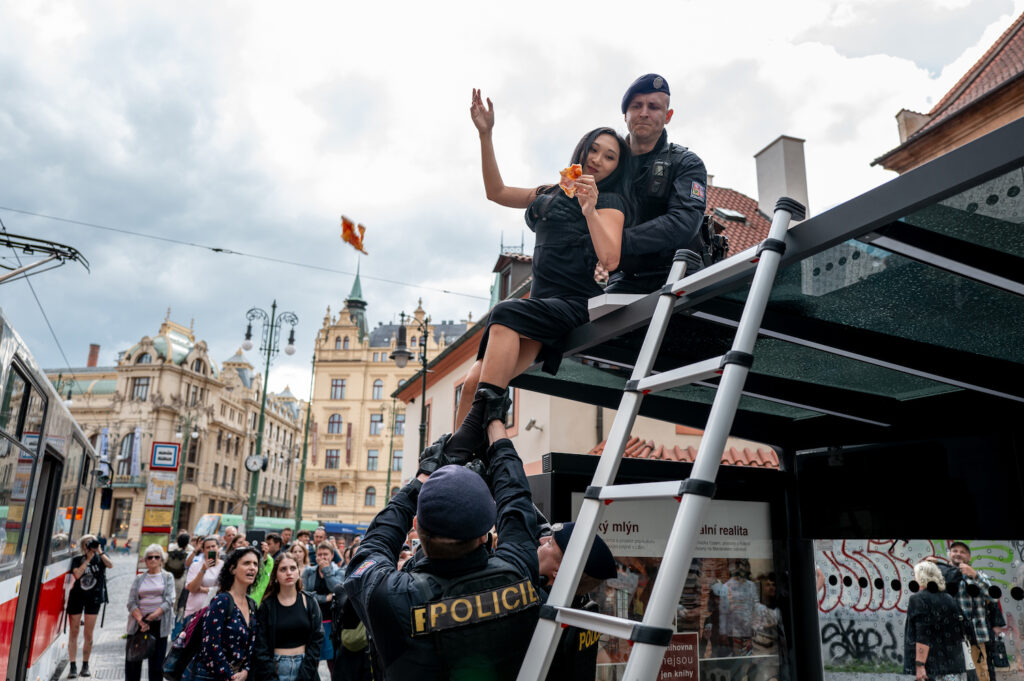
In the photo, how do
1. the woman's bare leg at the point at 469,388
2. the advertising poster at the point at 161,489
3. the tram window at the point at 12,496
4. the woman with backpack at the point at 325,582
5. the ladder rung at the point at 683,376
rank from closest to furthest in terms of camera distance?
the ladder rung at the point at 683,376 < the woman's bare leg at the point at 469,388 < the tram window at the point at 12,496 < the woman with backpack at the point at 325,582 < the advertising poster at the point at 161,489

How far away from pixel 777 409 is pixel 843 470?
60 centimetres

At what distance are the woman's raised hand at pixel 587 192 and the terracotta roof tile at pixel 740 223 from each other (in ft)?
56.8

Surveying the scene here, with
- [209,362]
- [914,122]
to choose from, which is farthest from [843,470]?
[209,362]

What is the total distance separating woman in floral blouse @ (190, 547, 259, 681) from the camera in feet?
18.5

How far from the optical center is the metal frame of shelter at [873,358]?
8.11 ft

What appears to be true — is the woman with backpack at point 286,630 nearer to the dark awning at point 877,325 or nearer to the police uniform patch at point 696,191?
the dark awning at point 877,325

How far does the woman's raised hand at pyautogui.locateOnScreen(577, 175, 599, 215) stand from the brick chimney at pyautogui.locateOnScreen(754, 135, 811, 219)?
17310 mm

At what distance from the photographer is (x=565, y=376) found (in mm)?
4699

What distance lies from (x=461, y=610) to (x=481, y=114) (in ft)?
8.68

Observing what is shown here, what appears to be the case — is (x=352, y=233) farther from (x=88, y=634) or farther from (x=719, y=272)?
(x=719, y=272)

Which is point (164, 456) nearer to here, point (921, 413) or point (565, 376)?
point (565, 376)

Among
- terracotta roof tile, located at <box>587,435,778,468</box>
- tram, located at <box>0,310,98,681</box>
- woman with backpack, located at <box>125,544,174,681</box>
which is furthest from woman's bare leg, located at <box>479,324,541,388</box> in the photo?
terracotta roof tile, located at <box>587,435,778,468</box>

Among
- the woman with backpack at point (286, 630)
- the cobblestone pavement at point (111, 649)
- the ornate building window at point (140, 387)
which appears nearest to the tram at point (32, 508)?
the cobblestone pavement at point (111, 649)

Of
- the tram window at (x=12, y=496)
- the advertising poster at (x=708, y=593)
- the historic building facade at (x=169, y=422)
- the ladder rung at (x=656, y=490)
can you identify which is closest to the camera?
the ladder rung at (x=656, y=490)
